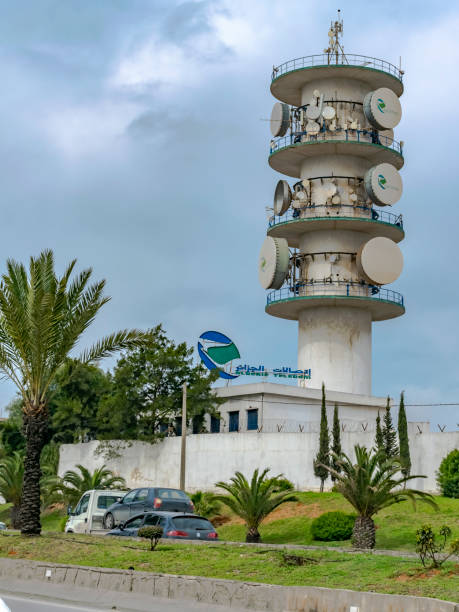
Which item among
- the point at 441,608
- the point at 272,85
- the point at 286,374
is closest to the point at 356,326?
the point at 286,374

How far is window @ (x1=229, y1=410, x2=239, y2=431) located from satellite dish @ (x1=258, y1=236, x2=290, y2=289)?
8.91m

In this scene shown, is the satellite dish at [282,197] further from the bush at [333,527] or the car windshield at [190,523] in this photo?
the car windshield at [190,523]

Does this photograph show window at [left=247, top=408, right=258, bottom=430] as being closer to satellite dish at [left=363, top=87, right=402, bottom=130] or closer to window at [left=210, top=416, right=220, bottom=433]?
window at [left=210, top=416, right=220, bottom=433]

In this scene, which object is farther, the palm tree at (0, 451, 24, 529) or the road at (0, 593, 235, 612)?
the palm tree at (0, 451, 24, 529)

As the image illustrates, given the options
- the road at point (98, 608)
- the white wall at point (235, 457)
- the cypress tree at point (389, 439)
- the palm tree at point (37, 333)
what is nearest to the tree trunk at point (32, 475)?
the palm tree at point (37, 333)

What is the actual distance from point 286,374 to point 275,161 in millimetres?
14992

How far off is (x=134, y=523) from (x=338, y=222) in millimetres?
36183

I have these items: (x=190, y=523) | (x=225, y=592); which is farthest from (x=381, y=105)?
(x=225, y=592)

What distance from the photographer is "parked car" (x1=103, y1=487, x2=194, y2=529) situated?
31.0 m

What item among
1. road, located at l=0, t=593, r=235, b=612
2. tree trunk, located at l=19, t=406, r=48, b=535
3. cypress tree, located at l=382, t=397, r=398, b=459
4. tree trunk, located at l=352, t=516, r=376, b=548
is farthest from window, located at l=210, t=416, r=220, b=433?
road, located at l=0, t=593, r=235, b=612

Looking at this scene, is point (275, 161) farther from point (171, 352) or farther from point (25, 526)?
point (25, 526)

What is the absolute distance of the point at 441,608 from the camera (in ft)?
48.1

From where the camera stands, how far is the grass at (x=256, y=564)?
17.0 m

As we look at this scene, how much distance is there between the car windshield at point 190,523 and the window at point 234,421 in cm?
3252
